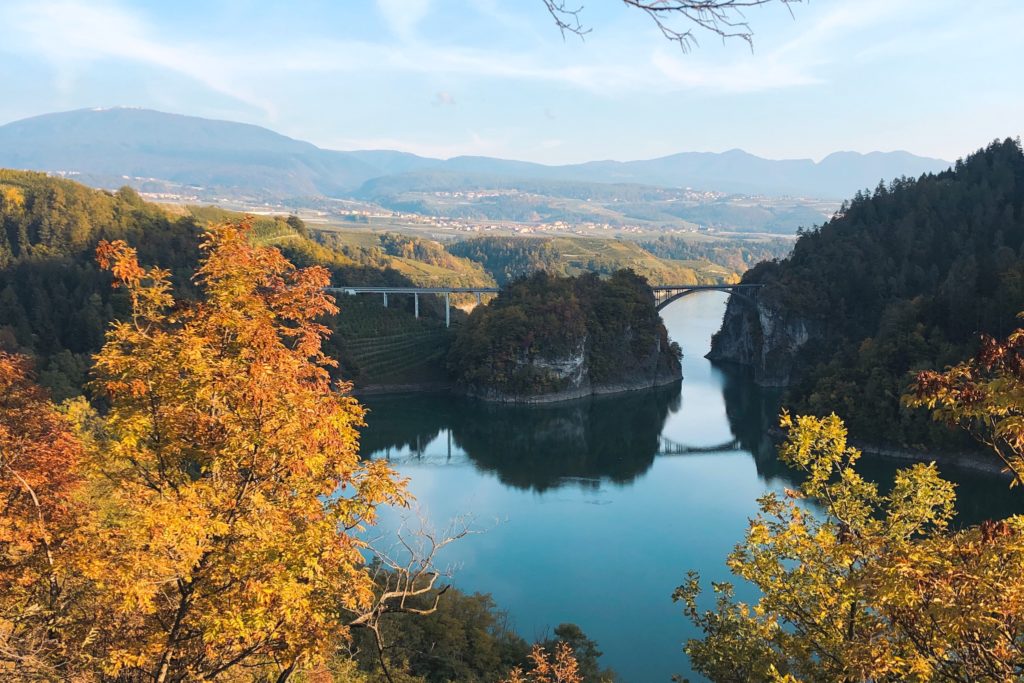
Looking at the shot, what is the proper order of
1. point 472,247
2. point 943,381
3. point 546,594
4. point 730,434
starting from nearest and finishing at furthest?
point 943,381
point 546,594
point 730,434
point 472,247

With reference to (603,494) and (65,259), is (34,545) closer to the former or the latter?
(603,494)

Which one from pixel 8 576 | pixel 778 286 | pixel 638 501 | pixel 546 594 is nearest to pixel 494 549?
pixel 546 594

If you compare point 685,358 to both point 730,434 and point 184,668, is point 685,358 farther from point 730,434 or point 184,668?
point 184,668

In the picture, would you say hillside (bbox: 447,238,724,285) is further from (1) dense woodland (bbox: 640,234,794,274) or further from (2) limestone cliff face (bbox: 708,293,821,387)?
(2) limestone cliff face (bbox: 708,293,821,387)

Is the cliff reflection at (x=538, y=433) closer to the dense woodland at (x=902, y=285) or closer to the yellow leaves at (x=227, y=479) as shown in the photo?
the dense woodland at (x=902, y=285)

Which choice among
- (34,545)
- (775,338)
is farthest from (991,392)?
(775,338)

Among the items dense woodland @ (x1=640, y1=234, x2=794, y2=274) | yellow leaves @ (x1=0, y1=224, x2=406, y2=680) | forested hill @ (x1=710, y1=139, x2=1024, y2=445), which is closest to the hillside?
dense woodland @ (x1=640, y1=234, x2=794, y2=274)
